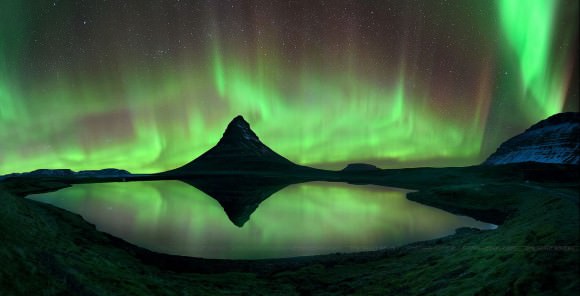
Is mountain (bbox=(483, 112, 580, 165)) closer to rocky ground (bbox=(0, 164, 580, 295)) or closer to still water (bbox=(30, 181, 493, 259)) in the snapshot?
still water (bbox=(30, 181, 493, 259))

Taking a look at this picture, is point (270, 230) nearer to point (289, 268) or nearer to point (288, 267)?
point (288, 267)

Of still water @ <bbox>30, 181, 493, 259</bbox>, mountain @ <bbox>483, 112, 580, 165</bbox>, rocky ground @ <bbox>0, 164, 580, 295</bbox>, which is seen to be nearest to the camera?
rocky ground @ <bbox>0, 164, 580, 295</bbox>

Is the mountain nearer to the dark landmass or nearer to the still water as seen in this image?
the still water

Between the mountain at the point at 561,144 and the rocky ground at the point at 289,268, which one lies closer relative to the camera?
the rocky ground at the point at 289,268

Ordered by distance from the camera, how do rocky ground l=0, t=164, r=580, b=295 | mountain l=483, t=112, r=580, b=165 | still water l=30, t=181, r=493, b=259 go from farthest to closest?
mountain l=483, t=112, r=580, b=165 → still water l=30, t=181, r=493, b=259 → rocky ground l=0, t=164, r=580, b=295

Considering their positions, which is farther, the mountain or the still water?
the mountain

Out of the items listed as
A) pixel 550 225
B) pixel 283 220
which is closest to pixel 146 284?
pixel 550 225

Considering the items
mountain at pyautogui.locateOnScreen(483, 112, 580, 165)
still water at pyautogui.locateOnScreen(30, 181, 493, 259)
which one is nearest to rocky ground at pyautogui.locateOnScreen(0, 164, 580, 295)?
still water at pyautogui.locateOnScreen(30, 181, 493, 259)

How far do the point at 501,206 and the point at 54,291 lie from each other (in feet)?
206

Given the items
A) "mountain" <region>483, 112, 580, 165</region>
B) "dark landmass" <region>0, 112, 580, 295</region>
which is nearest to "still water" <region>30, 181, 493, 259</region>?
"dark landmass" <region>0, 112, 580, 295</region>

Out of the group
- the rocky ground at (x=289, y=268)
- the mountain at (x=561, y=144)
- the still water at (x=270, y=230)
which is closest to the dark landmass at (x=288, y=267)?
the rocky ground at (x=289, y=268)

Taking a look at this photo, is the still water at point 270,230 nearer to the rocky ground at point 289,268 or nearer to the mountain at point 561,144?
the rocky ground at point 289,268

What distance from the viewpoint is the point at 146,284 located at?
1530cm

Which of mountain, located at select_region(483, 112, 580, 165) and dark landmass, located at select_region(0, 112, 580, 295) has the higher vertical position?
mountain, located at select_region(483, 112, 580, 165)
